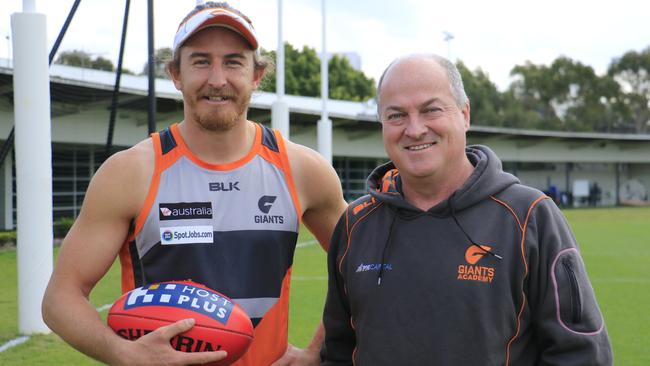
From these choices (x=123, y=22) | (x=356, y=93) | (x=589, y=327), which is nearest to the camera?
(x=589, y=327)

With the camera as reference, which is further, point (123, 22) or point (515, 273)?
point (123, 22)

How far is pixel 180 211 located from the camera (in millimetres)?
2902

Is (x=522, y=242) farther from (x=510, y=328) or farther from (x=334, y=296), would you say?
(x=334, y=296)

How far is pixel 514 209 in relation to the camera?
8.43ft

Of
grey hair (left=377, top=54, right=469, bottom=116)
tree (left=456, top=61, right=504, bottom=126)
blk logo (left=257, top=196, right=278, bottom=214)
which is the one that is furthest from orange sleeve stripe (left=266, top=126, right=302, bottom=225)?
tree (left=456, top=61, right=504, bottom=126)

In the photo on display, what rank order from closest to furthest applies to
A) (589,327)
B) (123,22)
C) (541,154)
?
(589,327), (123,22), (541,154)

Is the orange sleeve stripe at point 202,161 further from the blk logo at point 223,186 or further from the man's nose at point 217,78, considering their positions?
the man's nose at point 217,78

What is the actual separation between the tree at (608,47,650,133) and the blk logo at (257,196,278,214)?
244ft

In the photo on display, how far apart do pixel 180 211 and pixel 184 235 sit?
0.10 m

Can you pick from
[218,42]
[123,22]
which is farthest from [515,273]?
[123,22]

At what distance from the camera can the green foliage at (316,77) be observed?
53.5 metres

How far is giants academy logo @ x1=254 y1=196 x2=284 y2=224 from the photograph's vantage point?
9.89 ft

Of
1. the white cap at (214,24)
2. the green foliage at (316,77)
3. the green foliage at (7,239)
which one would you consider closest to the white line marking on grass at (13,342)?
the white cap at (214,24)

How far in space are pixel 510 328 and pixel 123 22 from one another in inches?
368
